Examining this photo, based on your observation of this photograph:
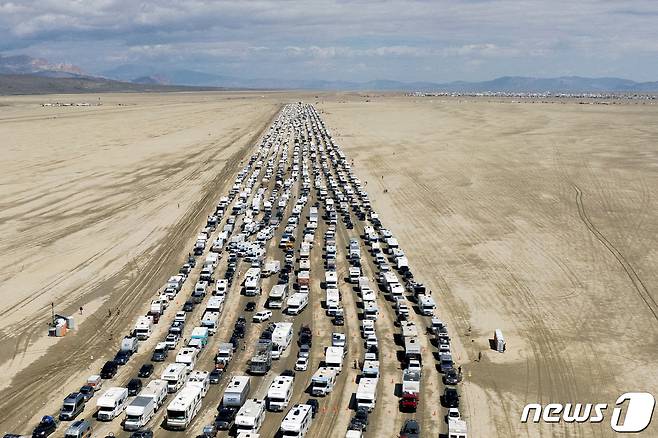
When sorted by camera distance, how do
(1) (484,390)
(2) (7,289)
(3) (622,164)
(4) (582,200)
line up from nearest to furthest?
(1) (484,390), (2) (7,289), (4) (582,200), (3) (622,164)

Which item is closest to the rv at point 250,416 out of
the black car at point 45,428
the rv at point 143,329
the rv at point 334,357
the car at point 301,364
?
the car at point 301,364

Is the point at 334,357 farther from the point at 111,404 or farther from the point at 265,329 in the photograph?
the point at 111,404

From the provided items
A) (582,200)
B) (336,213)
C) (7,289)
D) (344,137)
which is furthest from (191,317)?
(344,137)

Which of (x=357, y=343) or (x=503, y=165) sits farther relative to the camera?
(x=503, y=165)

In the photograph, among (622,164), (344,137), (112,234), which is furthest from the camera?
(344,137)

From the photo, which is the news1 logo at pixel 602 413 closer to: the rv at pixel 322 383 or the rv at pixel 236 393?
the rv at pixel 322 383

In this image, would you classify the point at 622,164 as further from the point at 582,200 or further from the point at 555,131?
the point at 555,131

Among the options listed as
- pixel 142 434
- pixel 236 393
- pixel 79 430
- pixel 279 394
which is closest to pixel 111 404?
pixel 79 430
